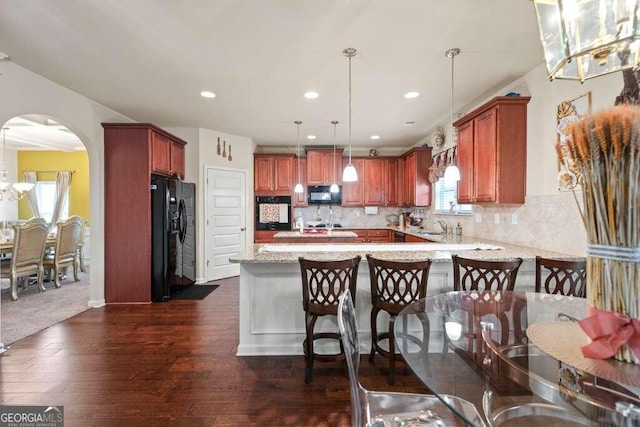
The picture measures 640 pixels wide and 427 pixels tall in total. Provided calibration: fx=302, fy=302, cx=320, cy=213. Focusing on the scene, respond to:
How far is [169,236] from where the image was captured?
4207mm

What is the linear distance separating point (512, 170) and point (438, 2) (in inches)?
71.0

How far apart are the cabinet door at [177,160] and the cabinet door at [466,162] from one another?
4047 mm

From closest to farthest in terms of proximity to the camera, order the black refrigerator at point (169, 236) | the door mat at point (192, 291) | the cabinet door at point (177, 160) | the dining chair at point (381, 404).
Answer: the dining chair at point (381, 404), the black refrigerator at point (169, 236), the door mat at point (192, 291), the cabinet door at point (177, 160)

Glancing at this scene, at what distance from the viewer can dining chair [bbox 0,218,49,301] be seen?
4.09 m

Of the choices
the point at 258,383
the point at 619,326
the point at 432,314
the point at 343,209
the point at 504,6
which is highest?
the point at 504,6

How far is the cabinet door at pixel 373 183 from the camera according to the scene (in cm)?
631

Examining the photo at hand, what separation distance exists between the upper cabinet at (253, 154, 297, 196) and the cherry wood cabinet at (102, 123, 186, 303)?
2.26 m

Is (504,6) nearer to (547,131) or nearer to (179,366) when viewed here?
(547,131)

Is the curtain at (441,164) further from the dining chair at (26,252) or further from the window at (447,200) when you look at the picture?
the dining chair at (26,252)

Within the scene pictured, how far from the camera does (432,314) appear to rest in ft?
5.79

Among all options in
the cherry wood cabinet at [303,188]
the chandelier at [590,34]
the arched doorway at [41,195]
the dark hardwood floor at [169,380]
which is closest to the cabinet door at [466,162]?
the dark hardwood floor at [169,380]

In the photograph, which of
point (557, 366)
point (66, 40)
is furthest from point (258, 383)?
point (66, 40)

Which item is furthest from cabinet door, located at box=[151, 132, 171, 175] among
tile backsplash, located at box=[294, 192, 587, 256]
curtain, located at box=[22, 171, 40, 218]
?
curtain, located at box=[22, 171, 40, 218]

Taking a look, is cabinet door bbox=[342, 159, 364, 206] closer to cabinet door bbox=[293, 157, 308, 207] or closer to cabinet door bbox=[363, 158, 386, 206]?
cabinet door bbox=[363, 158, 386, 206]
